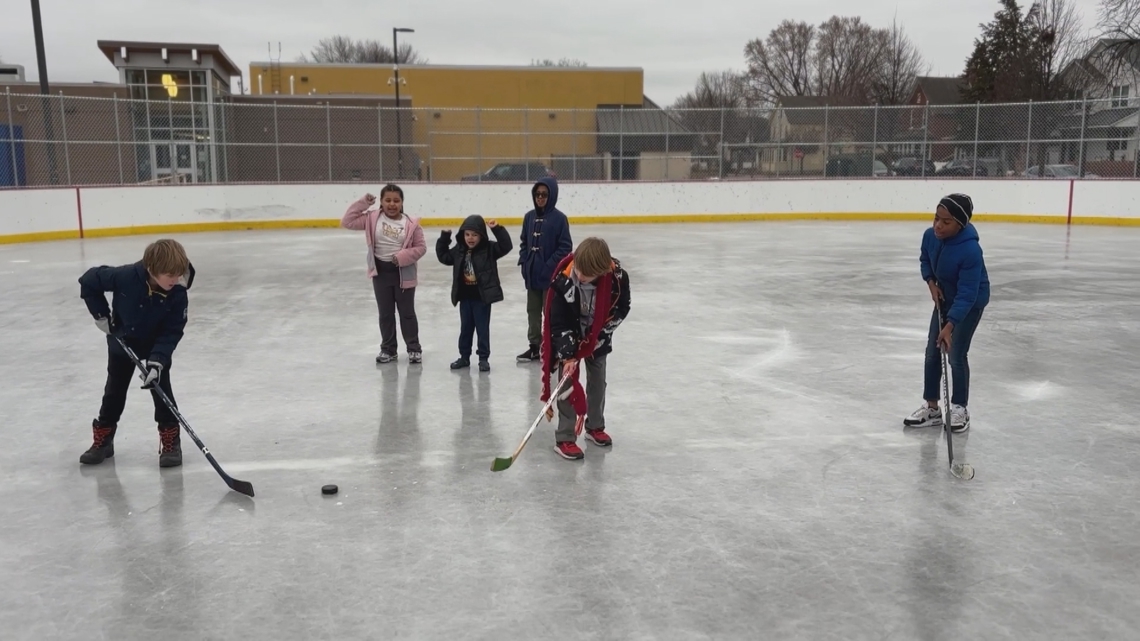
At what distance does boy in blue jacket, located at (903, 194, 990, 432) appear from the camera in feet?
17.5

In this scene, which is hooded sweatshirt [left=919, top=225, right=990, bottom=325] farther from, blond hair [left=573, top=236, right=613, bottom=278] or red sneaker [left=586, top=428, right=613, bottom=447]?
red sneaker [left=586, top=428, right=613, bottom=447]

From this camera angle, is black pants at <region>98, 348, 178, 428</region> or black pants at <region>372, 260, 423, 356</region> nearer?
black pants at <region>98, 348, 178, 428</region>

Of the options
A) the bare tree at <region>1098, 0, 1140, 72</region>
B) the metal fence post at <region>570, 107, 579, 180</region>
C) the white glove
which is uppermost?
the bare tree at <region>1098, 0, 1140, 72</region>

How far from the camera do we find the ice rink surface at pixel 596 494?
11.4 feet

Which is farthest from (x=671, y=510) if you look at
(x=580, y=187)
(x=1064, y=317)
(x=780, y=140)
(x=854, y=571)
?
(x=780, y=140)

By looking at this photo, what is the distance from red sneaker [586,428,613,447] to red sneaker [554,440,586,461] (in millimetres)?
153

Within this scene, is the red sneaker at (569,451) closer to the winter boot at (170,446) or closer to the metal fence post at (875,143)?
the winter boot at (170,446)

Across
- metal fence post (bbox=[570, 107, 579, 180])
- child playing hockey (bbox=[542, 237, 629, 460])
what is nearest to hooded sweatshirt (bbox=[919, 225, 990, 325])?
child playing hockey (bbox=[542, 237, 629, 460])

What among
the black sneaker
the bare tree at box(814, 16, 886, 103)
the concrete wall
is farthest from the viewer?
the bare tree at box(814, 16, 886, 103)

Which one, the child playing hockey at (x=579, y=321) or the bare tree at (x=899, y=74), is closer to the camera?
the child playing hockey at (x=579, y=321)

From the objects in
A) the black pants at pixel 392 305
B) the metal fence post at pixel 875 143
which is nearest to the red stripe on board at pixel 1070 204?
the metal fence post at pixel 875 143

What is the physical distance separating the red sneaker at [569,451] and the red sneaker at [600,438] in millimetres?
153

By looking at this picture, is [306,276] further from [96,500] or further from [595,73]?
[595,73]

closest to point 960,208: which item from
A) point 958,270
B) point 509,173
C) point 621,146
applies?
point 958,270
